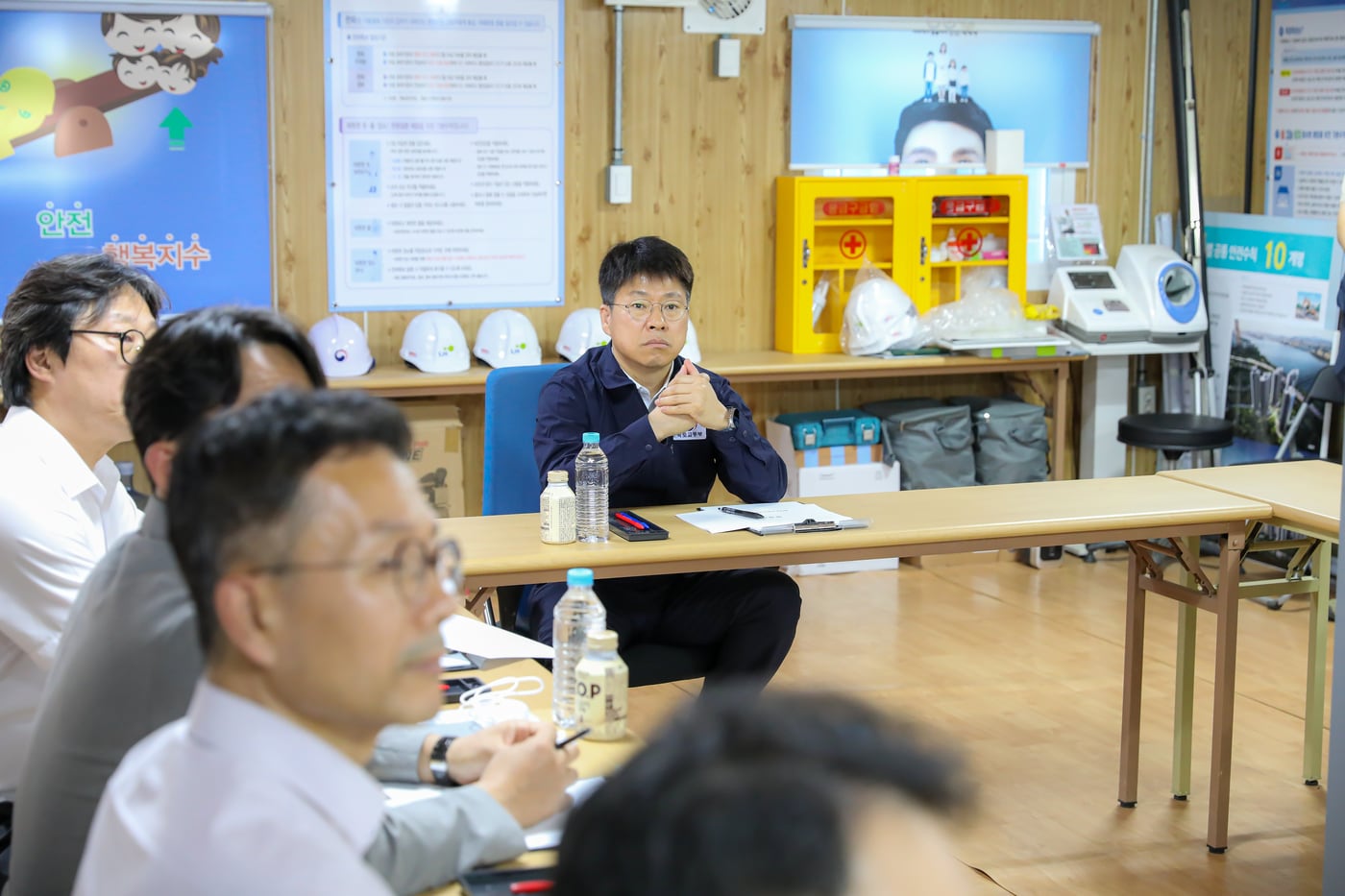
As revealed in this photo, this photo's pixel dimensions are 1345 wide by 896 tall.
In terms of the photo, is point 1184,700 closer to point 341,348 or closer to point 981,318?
point 981,318

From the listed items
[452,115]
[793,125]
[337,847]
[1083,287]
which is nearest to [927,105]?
[793,125]

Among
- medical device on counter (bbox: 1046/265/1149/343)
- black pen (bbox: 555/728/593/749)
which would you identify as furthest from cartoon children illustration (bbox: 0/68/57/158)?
black pen (bbox: 555/728/593/749)

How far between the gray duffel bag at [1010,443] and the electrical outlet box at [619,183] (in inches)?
64.8

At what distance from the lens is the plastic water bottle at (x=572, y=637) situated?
197 cm

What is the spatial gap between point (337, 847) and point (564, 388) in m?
2.41

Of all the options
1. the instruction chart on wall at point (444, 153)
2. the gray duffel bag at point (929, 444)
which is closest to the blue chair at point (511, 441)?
the instruction chart on wall at point (444, 153)

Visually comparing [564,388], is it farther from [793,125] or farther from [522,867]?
[793,125]

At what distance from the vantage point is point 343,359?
5168mm

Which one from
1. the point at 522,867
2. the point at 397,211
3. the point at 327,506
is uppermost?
the point at 397,211

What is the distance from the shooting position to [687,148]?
18.6 feet

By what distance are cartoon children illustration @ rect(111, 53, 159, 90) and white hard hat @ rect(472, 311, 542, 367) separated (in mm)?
1445

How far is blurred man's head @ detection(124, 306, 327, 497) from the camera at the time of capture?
1.46 m

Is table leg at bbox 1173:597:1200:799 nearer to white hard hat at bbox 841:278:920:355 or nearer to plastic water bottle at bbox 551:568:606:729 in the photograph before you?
plastic water bottle at bbox 551:568:606:729

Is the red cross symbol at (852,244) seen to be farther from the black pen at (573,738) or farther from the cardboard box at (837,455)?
the black pen at (573,738)
